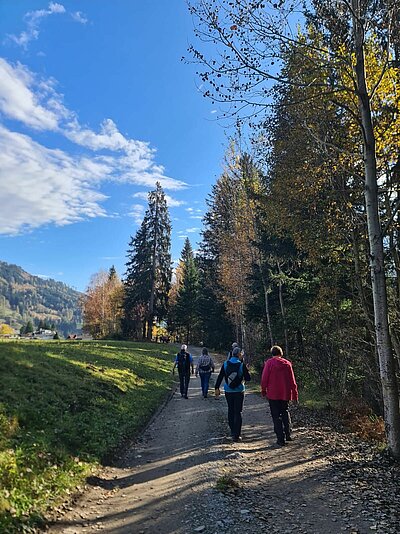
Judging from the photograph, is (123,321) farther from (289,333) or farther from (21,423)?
(21,423)

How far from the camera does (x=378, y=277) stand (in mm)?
7355

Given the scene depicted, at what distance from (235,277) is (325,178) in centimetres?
1729

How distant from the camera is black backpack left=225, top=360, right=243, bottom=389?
8.84 meters

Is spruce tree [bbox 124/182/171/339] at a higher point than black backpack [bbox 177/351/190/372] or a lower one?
higher

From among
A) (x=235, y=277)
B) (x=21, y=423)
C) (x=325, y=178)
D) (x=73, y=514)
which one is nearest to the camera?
(x=73, y=514)

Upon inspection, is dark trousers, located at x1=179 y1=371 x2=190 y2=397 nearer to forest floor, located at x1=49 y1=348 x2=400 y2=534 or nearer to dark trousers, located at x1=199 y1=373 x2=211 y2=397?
dark trousers, located at x1=199 y1=373 x2=211 y2=397

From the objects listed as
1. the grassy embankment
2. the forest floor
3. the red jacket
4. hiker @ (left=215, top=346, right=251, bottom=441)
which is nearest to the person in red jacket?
the red jacket

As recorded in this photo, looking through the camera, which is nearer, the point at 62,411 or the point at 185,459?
the point at 185,459

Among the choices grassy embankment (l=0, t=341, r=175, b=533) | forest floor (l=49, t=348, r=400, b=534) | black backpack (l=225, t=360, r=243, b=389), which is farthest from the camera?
black backpack (l=225, t=360, r=243, b=389)

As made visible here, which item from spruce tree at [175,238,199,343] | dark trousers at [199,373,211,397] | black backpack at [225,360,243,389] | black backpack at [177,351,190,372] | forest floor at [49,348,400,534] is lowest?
forest floor at [49,348,400,534]

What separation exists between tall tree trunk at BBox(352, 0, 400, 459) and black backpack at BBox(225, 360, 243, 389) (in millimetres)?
2956

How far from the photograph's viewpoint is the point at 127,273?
166ft

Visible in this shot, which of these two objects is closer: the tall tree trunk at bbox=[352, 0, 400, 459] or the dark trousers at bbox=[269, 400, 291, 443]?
the tall tree trunk at bbox=[352, 0, 400, 459]

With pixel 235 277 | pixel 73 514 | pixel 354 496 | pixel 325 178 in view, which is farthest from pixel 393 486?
pixel 235 277
